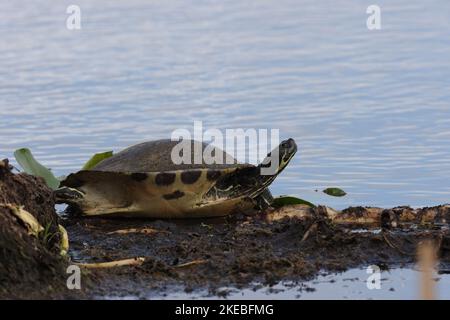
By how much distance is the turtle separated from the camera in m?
9.54

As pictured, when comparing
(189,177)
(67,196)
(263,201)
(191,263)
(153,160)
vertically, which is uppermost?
Result: (153,160)

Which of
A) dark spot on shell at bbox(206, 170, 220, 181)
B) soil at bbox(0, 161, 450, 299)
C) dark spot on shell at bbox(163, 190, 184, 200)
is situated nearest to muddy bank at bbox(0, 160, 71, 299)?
soil at bbox(0, 161, 450, 299)

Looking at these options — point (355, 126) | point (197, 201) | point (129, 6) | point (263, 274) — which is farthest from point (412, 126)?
point (129, 6)

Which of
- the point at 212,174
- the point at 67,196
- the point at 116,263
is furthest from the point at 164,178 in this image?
the point at 116,263

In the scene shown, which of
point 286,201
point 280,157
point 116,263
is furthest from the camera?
point 280,157

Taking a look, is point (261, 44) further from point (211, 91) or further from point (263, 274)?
point (263, 274)

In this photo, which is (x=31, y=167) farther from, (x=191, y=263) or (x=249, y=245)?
(x=191, y=263)

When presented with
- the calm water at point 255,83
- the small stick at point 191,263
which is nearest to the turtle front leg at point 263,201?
the calm water at point 255,83

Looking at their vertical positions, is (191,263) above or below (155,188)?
below

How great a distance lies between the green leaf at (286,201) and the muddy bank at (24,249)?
2547 millimetres

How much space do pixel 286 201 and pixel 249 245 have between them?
1563mm

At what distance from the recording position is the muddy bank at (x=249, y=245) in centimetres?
747

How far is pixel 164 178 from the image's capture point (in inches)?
374

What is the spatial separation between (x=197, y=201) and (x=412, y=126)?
13.0ft
